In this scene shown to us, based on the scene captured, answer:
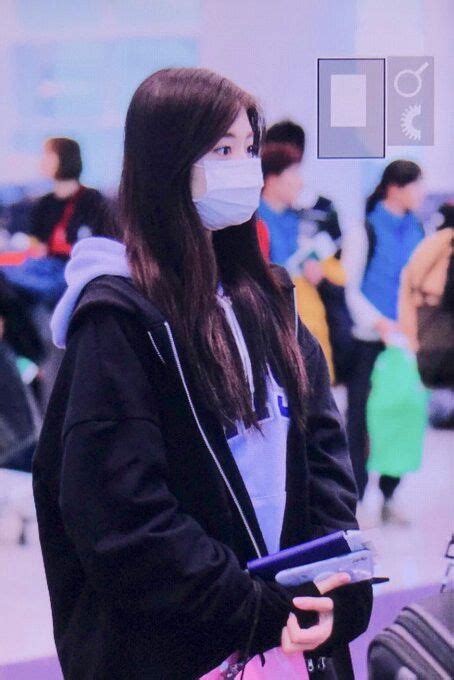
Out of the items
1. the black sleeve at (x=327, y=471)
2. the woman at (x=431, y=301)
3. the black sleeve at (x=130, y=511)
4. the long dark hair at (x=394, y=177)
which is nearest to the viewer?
the black sleeve at (x=130, y=511)

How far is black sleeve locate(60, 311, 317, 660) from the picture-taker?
1.35m

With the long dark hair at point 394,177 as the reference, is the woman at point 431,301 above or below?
below

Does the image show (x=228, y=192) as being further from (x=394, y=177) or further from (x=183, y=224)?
(x=394, y=177)

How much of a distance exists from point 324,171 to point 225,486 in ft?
4.89

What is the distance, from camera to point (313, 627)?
4.80 ft

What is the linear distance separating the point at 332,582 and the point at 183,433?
0.30 m

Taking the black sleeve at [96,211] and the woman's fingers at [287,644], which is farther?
the black sleeve at [96,211]

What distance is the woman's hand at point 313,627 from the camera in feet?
4.73

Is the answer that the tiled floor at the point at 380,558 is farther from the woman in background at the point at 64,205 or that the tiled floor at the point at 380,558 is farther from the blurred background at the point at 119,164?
the woman in background at the point at 64,205

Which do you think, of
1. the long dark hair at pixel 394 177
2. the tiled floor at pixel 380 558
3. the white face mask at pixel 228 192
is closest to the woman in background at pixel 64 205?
the tiled floor at pixel 380 558

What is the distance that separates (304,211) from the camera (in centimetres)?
280

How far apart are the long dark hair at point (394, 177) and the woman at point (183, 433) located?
125 centimetres

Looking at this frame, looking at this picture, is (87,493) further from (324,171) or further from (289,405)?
(324,171)

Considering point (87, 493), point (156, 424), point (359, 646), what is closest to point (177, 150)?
point (156, 424)
